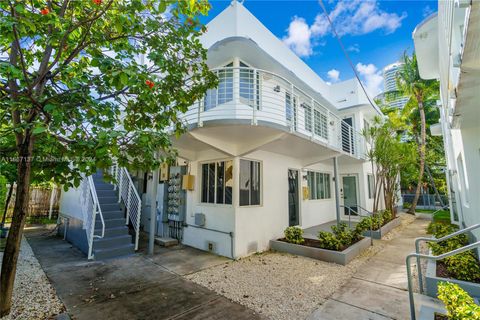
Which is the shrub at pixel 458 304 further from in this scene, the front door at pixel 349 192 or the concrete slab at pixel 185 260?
the front door at pixel 349 192

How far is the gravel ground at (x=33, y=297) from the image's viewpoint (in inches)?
143

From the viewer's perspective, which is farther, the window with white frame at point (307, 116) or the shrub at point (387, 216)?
the shrub at point (387, 216)

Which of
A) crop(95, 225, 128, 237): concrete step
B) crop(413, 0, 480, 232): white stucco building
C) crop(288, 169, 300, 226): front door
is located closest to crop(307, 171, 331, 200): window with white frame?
crop(288, 169, 300, 226): front door

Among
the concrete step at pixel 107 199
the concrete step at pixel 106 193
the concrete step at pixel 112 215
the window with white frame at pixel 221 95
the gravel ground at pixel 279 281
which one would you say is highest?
the window with white frame at pixel 221 95

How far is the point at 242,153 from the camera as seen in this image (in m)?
6.86

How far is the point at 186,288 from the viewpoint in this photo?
4688 mm

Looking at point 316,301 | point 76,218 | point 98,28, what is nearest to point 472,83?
point 316,301

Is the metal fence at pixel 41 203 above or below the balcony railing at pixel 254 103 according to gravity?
below

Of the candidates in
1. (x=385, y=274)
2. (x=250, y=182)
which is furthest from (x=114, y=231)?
(x=385, y=274)

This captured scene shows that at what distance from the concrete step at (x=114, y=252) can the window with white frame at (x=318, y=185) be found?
7723 mm

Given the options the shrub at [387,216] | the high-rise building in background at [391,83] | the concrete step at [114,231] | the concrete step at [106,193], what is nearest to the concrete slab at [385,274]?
the shrub at [387,216]

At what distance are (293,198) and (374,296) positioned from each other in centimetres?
529

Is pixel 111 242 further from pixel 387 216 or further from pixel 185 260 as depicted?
pixel 387 216

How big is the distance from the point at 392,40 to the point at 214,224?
9.52 meters
